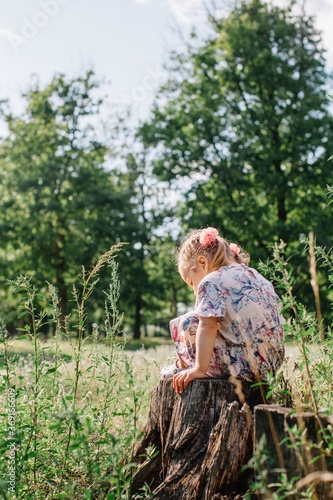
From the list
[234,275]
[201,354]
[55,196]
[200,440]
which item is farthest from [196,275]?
[55,196]

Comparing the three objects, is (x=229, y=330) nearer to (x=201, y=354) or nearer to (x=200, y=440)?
(x=201, y=354)

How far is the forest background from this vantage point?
22219 mm

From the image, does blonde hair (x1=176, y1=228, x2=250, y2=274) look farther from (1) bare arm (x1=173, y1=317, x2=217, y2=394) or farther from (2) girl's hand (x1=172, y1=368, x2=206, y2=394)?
(2) girl's hand (x1=172, y1=368, x2=206, y2=394)

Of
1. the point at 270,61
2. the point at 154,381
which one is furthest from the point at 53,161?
the point at 154,381

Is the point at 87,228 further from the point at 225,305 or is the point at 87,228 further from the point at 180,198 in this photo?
the point at 225,305

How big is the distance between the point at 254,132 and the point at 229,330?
1981cm

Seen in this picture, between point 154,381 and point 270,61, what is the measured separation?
749 inches

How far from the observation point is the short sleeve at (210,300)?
3.42 metres

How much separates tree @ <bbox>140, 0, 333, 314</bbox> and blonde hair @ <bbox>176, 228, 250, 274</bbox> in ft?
56.6

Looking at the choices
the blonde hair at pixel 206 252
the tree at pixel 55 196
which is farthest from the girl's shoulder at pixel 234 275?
the tree at pixel 55 196

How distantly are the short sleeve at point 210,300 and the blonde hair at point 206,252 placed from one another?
11.8 inches

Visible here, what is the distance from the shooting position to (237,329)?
359cm

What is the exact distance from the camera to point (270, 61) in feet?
75.8

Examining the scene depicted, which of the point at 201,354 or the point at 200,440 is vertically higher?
the point at 201,354
